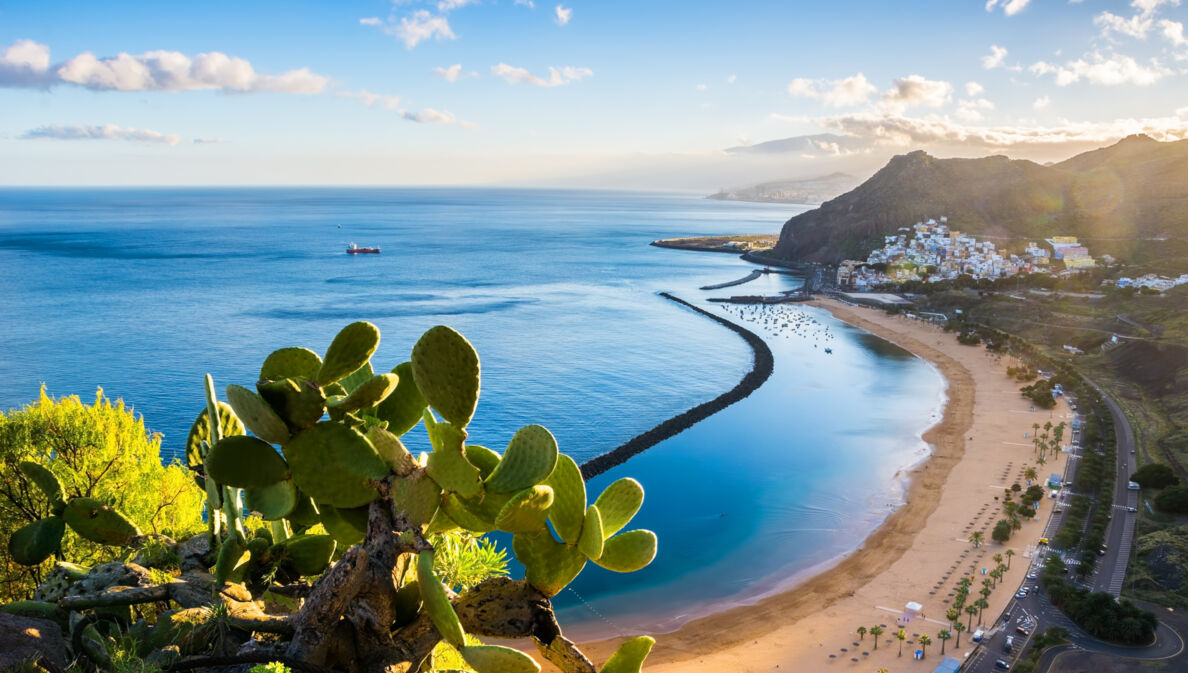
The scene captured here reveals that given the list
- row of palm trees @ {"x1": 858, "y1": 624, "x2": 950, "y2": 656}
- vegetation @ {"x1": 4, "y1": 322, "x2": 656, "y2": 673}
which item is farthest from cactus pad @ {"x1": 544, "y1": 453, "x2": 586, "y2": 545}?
row of palm trees @ {"x1": 858, "y1": 624, "x2": 950, "y2": 656}

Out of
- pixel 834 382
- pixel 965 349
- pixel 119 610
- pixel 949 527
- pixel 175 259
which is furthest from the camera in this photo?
pixel 175 259

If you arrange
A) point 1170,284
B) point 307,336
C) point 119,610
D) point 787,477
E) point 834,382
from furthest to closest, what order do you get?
point 1170,284 < point 307,336 < point 834,382 < point 787,477 < point 119,610

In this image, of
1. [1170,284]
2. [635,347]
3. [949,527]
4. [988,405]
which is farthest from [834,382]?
[1170,284]

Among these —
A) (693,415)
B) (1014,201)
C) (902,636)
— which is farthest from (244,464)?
(1014,201)

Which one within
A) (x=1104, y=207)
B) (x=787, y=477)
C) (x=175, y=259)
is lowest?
(x=787, y=477)

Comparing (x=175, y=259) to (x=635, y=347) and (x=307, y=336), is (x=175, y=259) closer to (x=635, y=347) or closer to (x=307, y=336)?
(x=307, y=336)

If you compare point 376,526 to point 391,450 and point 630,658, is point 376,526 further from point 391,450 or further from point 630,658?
point 630,658

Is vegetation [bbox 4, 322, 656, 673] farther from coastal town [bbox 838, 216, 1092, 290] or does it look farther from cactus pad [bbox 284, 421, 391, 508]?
→ coastal town [bbox 838, 216, 1092, 290]
